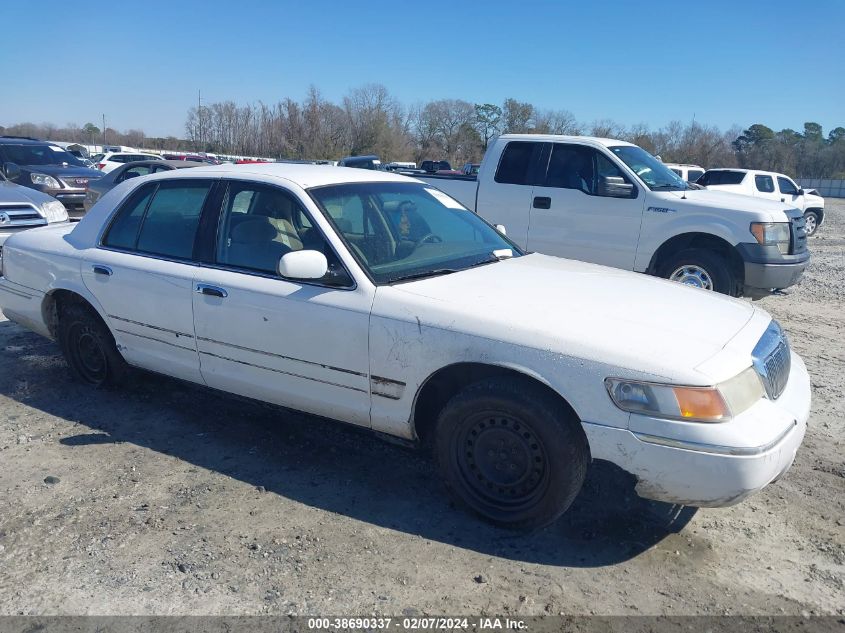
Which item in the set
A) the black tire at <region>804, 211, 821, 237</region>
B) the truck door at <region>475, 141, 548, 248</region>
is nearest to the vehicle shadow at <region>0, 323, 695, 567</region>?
the truck door at <region>475, 141, 548, 248</region>

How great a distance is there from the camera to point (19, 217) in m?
8.80

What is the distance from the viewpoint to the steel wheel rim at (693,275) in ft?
23.4

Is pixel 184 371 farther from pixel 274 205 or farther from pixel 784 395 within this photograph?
pixel 784 395

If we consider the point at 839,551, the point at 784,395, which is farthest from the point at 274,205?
the point at 839,551

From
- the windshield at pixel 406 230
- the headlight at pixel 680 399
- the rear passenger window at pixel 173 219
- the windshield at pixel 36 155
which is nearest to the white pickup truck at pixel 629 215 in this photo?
the windshield at pixel 406 230

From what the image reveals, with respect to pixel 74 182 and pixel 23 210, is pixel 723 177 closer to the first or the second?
pixel 74 182

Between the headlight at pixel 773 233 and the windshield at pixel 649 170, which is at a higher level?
the windshield at pixel 649 170

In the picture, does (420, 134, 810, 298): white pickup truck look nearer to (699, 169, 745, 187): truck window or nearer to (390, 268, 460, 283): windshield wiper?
(390, 268, 460, 283): windshield wiper

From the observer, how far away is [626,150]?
782 centimetres

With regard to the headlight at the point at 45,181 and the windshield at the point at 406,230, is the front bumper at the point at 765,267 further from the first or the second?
the headlight at the point at 45,181

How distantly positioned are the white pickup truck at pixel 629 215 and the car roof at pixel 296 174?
355 centimetres

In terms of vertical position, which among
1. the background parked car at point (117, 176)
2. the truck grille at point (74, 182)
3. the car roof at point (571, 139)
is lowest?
the truck grille at point (74, 182)

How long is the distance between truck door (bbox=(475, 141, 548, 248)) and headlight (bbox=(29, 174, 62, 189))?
10.6m

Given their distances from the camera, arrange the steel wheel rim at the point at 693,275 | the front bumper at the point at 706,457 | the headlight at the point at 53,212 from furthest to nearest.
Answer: the headlight at the point at 53,212 < the steel wheel rim at the point at 693,275 < the front bumper at the point at 706,457
